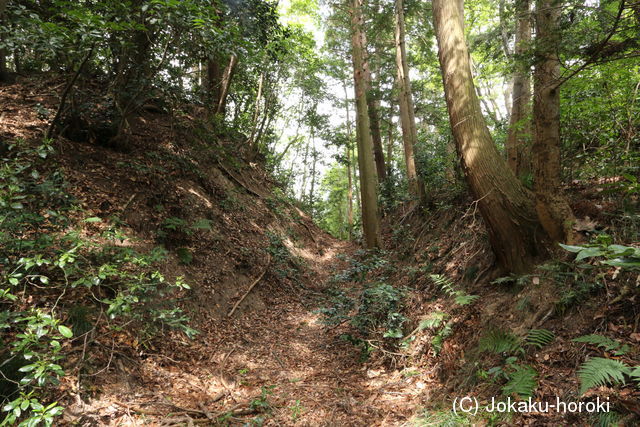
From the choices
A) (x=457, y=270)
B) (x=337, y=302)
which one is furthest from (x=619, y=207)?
(x=337, y=302)

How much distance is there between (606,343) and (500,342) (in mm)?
949

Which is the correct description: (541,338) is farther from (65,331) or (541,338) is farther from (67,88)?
(67,88)

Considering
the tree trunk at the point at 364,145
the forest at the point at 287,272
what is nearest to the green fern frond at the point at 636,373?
the forest at the point at 287,272

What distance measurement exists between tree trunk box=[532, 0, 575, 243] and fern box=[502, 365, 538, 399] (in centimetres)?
165

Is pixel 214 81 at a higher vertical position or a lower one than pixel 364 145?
higher

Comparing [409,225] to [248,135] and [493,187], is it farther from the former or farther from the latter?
[248,135]

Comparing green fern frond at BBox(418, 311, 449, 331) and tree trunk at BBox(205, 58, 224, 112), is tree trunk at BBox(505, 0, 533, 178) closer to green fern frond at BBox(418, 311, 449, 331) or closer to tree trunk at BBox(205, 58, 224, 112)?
green fern frond at BBox(418, 311, 449, 331)

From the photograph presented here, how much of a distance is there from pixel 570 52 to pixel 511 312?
3.05 metres

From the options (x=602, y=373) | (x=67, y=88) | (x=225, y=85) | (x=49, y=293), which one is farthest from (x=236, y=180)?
(x=602, y=373)

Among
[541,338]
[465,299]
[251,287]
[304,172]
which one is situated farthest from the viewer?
[304,172]

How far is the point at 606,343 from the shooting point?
2.45 metres

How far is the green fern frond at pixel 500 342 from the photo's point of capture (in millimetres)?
3115

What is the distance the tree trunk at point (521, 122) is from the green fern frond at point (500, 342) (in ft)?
10.3

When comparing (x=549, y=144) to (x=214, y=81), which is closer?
(x=549, y=144)
